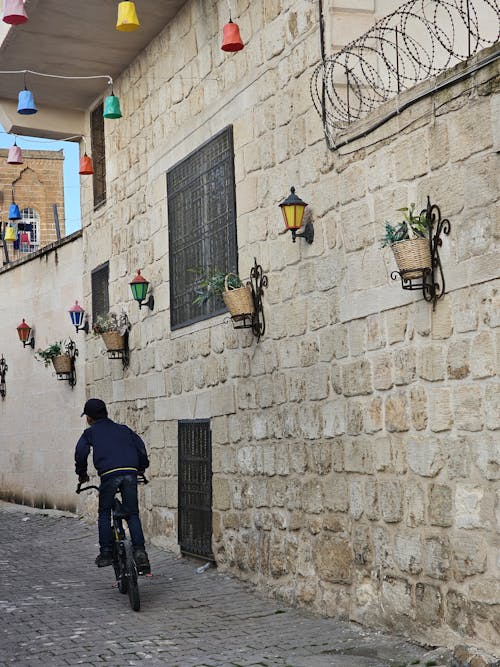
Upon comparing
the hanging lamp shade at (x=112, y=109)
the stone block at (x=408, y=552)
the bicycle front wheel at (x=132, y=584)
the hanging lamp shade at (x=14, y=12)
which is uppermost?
the hanging lamp shade at (x=14, y=12)

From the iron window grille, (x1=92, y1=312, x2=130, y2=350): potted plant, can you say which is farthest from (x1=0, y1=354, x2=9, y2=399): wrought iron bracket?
the iron window grille

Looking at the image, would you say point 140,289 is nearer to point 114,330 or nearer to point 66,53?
point 114,330

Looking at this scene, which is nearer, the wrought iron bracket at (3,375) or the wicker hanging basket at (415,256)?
the wicker hanging basket at (415,256)

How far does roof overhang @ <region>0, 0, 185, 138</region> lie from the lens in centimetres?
1095

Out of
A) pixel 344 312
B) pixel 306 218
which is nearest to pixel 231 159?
pixel 306 218

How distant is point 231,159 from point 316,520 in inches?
137

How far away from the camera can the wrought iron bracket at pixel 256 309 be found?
348 inches

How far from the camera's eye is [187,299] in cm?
1070

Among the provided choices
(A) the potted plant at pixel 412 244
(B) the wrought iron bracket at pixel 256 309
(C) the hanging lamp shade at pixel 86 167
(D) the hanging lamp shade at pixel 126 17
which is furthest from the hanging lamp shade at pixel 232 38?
(C) the hanging lamp shade at pixel 86 167

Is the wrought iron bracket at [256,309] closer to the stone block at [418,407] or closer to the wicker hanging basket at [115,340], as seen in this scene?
the stone block at [418,407]

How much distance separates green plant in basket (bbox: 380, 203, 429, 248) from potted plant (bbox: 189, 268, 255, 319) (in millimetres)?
2347

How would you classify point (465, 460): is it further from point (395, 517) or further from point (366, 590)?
point (366, 590)

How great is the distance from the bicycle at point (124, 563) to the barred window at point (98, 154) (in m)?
6.12

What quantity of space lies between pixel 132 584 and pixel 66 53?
6.68 meters
